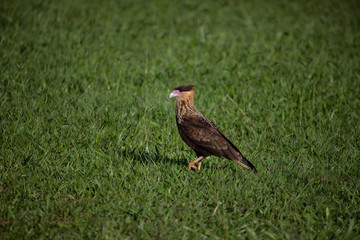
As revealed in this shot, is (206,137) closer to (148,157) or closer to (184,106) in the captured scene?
(184,106)

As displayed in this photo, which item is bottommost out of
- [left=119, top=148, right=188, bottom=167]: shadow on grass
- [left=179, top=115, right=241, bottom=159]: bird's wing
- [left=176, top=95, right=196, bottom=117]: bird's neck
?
[left=119, top=148, right=188, bottom=167]: shadow on grass

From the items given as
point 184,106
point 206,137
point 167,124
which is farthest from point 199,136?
point 167,124

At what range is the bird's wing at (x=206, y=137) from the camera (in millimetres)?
5262

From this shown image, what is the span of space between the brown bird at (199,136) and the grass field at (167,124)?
22cm

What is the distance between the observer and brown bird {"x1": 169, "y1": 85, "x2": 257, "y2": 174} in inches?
206

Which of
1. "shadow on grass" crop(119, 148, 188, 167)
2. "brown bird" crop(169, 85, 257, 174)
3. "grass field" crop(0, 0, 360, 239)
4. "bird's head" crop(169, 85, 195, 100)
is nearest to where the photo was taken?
"grass field" crop(0, 0, 360, 239)

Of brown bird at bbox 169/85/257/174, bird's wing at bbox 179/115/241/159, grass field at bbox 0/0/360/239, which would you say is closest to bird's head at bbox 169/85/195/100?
brown bird at bbox 169/85/257/174

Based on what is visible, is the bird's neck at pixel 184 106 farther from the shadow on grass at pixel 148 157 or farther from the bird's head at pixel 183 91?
the shadow on grass at pixel 148 157

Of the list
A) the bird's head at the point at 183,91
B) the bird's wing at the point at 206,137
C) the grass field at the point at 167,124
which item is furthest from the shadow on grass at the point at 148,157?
the bird's head at the point at 183,91

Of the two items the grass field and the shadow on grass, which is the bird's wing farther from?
the shadow on grass

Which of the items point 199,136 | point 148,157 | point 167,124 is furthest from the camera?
point 167,124

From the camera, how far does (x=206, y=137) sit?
538 cm

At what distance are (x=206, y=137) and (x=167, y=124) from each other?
1.37m

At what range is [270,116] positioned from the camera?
6.89 meters
